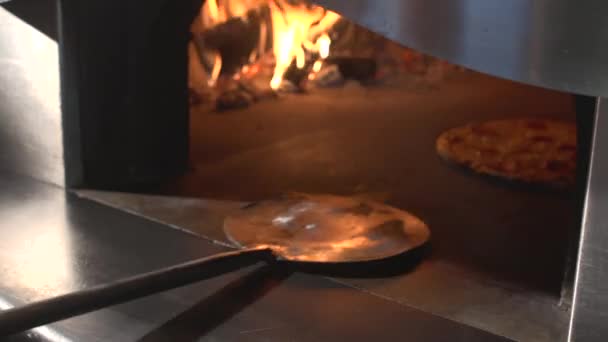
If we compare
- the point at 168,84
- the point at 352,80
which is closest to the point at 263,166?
the point at 168,84

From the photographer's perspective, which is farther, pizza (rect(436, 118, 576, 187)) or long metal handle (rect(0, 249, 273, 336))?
pizza (rect(436, 118, 576, 187))

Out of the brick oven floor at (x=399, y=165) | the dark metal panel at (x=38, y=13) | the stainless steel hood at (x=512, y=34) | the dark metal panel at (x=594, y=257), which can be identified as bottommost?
the brick oven floor at (x=399, y=165)

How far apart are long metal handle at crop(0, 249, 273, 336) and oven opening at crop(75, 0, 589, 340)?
15 centimetres

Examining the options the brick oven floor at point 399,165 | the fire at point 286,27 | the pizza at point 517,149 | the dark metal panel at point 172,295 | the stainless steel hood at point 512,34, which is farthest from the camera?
the fire at point 286,27

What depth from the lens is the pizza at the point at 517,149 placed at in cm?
131

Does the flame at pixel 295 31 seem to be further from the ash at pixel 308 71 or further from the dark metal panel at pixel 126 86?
the dark metal panel at pixel 126 86

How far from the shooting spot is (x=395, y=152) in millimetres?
1491

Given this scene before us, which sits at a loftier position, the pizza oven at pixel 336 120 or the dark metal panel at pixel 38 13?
the dark metal panel at pixel 38 13

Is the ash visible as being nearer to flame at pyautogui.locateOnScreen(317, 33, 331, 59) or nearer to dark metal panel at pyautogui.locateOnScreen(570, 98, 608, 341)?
flame at pyautogui.locateOnScreen(317, 33, 331, 59)

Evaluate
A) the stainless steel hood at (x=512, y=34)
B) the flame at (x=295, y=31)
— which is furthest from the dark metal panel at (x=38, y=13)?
the flame at (x=295, y=31)

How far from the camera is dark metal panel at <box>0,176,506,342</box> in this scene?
78cm

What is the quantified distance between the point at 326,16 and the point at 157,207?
0.86m

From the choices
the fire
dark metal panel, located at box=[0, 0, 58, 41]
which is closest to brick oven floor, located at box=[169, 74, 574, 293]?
the fire

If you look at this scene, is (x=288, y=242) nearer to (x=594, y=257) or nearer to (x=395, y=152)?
(x=594, y=257)
